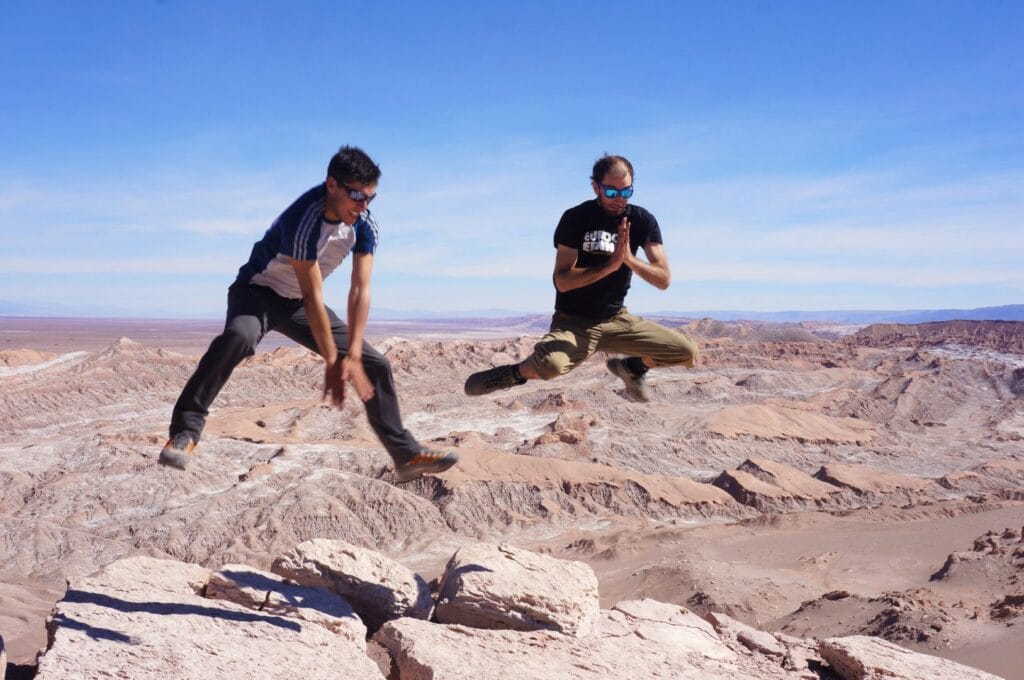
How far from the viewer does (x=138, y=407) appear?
25.7m

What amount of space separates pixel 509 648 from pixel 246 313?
2.58 meters

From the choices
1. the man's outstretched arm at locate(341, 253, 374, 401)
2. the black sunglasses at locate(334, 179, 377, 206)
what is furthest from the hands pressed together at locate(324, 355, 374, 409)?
→ the black sunglasses at locate(334, 179, 377, 206)

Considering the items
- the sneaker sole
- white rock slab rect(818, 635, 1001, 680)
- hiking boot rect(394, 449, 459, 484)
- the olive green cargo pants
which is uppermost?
the olive green cargo pants

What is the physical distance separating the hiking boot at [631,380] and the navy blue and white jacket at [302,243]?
7.49 ft

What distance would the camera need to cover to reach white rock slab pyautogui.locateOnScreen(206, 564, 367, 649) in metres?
5.12

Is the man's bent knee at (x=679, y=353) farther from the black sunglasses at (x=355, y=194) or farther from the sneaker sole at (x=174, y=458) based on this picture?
the sneaker sole at (x=174, y=458)

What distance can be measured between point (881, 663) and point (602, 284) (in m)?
3.10

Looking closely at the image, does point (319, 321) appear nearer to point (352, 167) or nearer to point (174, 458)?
point (352, 167)

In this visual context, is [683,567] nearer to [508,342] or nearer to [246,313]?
[246,313]

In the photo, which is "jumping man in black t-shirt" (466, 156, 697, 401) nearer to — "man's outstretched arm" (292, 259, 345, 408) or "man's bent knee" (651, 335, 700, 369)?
"man's bent knee" (651, 335, 700, 369)

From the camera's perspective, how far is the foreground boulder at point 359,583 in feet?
19.0

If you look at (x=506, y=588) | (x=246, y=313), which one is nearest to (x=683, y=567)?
(x=506, y=588)

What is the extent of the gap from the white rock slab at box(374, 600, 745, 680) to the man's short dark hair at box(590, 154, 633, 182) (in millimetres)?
2917

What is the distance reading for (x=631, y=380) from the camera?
19.1 ft
